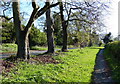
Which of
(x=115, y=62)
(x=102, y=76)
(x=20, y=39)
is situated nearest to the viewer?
(x=102, y=76)

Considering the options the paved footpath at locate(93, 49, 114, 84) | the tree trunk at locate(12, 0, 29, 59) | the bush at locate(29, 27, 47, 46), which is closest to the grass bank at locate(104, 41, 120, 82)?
the paved footpath at locate(93, 49, 114, 84)

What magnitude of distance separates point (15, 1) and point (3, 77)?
19.2 ft

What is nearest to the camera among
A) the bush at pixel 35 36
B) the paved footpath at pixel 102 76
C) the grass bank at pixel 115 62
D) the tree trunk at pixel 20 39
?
the paved footpath at pixel 102 76

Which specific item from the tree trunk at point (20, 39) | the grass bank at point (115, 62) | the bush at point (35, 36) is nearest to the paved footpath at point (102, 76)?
the grass bank at point (115, 62)

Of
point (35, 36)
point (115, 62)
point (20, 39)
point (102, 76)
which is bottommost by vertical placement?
point (102, 76)

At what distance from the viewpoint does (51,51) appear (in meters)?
14.4

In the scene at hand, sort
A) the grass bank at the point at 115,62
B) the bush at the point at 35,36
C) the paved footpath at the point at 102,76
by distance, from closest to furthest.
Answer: the paved footpath at the point at 102,76, the grass bank at the point at 115,62, the bush at the point at 35,36

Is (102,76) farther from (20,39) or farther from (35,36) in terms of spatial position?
(35,36)

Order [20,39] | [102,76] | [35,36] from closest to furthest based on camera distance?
[102,76], [20,39], [35,36]

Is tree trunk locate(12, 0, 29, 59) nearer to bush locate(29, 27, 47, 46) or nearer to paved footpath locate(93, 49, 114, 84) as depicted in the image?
paved footpath locate(93, 49, 114, 84)

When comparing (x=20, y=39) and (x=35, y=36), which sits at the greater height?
(x=35, y=36)

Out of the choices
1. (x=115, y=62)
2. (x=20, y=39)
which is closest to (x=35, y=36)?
(x=20, y=39)

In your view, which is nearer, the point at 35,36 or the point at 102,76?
the point at 102,76

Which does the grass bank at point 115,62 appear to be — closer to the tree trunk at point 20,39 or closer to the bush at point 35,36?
the tree trunk at point 20,39
